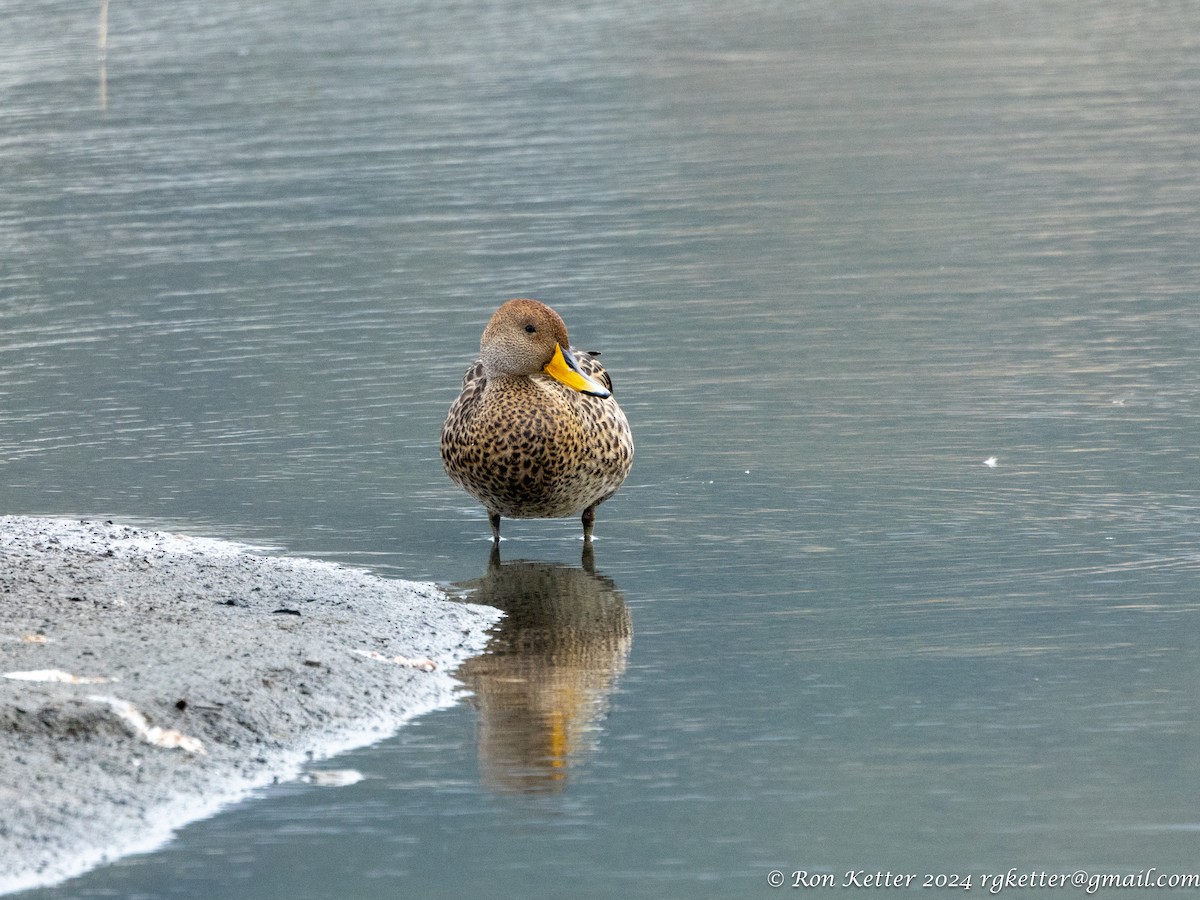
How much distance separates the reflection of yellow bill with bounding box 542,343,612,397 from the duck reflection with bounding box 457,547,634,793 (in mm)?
756

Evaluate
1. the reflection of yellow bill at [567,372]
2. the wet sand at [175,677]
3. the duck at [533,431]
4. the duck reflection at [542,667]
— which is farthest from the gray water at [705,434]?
the reflection of yellow bill at [567,372]

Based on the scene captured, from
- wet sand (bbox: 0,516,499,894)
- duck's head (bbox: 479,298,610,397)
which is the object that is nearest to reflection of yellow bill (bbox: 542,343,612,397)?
duck's head (bbox: 479,298,610,397)

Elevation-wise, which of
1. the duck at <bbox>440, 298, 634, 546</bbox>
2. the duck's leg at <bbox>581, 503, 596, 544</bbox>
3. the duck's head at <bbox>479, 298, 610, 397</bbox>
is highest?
the duck's head at <bbox>479, 298, 610, 397</bbox>

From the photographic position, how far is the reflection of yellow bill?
845cm

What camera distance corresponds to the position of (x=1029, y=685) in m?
6.37

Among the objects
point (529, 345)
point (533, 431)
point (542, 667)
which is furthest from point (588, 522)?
point (542, 667)

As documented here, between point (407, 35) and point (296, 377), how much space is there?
24168 mm

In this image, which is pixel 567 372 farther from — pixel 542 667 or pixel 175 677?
pixel 175 677

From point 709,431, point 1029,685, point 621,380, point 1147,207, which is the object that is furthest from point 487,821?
point 1147,207

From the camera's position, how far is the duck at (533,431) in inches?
325

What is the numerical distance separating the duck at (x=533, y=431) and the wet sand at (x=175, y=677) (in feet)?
2.32

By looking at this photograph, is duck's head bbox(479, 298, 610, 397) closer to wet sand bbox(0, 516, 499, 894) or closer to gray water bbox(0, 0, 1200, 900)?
gray water bbox(0, 0, 1200, 900)

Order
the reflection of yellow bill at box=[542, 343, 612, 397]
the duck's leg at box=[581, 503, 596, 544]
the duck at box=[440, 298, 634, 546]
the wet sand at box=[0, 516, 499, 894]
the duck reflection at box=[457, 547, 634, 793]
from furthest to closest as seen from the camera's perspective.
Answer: the duck's leg at box=[581, 503, 596, 544] → the reflection of yellow bill at box=[542, 343, 612, 397] → the duck at box=[440, 298, 634, 546] → the duck reflection at box=[457, 547, 634, 793] → the wet sand at box=[0, 516, 499, 894]

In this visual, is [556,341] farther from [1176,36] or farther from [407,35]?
[407,35]
